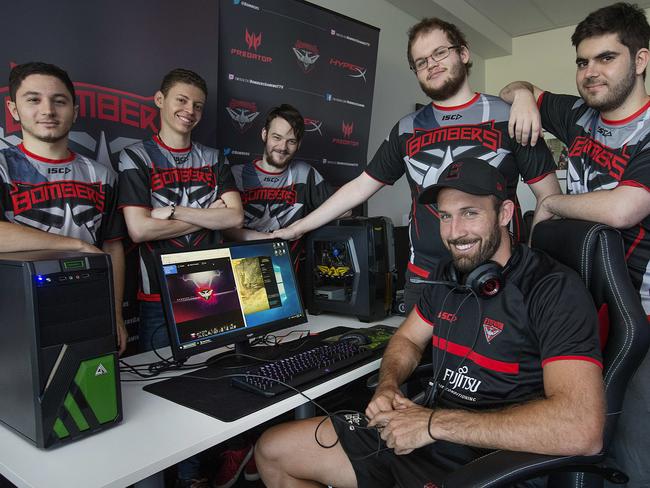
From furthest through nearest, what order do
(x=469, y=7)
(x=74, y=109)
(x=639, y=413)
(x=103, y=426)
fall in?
(x=469, y=7) → (x=74, y=109) → (x=639, y=413) → (x=103, y=426)

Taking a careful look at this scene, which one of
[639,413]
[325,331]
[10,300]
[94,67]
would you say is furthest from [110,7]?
[639,413]

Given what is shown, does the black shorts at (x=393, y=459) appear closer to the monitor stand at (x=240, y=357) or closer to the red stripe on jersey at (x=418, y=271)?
the monitor stand at (x=240, y=357)

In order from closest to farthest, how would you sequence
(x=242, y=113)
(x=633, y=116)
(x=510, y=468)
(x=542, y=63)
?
(x=510, y=468)
(x=633, y=116)
(x=242, y=113)
(x=542, y=63)

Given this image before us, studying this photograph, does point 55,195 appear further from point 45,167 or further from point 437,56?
point 437,56

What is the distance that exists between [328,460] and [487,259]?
0.74 metres

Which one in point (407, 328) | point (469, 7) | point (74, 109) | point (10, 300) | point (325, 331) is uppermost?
point (469, 7)

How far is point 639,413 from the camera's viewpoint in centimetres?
126

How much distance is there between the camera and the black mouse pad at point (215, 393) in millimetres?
1253

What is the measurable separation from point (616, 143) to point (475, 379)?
0.89m

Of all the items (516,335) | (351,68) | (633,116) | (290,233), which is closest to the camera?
(516,335)

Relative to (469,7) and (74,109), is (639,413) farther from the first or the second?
(469,7)

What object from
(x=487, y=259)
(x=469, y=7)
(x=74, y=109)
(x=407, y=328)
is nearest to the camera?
(x=487, y=259)

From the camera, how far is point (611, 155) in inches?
60.7

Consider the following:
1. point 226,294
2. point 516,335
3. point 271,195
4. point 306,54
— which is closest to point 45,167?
point 226,294
